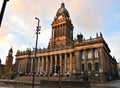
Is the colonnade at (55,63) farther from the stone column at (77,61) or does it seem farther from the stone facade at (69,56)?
the stone column at (77,61)

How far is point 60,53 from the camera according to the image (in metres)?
71.5

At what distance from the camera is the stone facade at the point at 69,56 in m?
57.5

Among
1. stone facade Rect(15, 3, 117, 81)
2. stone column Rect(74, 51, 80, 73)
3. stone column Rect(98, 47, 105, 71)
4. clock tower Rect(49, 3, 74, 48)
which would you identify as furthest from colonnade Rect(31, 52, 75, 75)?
stone column Rect(98, 47, 105, 71)

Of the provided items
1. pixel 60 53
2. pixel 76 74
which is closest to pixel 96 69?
pixel 76 74

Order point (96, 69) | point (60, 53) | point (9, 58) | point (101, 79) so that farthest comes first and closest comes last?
point (9, 58), point (60, 53), point (96, 69), point (101, 79)

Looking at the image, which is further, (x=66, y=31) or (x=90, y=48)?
(x=66, y=31)

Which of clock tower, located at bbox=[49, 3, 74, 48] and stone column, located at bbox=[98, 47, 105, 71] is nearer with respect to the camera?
stone column, located at bbox=[98, 47, 105, 71]

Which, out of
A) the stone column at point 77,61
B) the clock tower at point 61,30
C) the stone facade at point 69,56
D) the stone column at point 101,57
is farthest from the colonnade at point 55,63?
the stone column at point 101,57

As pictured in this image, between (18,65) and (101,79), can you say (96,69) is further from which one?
(18,65)

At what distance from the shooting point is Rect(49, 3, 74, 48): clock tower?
83562 mm

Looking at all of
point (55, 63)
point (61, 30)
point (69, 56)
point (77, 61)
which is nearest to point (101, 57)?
point (77, 61)

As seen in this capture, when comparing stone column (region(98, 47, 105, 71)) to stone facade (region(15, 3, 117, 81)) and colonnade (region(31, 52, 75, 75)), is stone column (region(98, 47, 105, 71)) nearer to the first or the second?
stone facade (region(15, 3, 117, 81))

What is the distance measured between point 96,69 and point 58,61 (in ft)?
74.3

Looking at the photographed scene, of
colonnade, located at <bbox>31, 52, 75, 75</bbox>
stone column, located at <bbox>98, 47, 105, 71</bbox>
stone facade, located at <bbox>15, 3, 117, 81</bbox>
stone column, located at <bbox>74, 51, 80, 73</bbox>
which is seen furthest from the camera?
colonnade, located at <bbox>31, 52, 75, 75</bbox>
